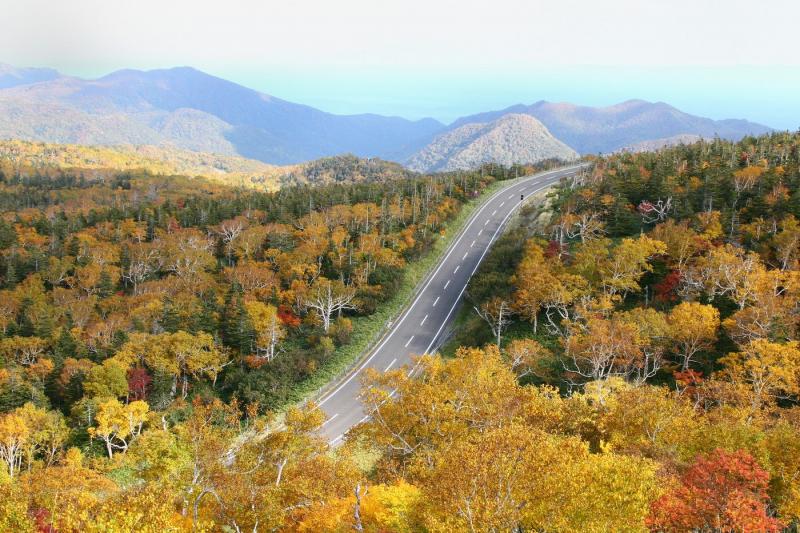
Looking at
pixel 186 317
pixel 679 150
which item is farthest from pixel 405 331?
pixel 679 150

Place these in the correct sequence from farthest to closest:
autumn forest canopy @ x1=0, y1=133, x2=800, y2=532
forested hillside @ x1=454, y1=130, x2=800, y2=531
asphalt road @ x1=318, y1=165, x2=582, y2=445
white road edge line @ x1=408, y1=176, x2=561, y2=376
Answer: white road edge line @ x1=408, y1=176, x2=561, y2=376, asphalt road @ x1=318, y1=165, x2=582, y2=445, forested hillside @ x1=454, y1=130, x2=800, y2=531, autumn forest canopy @ x1=0, y1=133, x2=800, y2=532

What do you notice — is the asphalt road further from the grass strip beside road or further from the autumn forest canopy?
the autumn forest canopy

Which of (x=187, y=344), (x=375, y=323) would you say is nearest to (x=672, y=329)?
(x=375, y=323)

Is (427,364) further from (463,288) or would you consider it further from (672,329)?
(463,288)

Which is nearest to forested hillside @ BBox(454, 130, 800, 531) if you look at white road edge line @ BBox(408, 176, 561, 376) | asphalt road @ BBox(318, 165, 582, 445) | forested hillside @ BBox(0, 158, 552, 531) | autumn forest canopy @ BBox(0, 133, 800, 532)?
autumn forest canopy @ BBox(0, 133, 800, 532)

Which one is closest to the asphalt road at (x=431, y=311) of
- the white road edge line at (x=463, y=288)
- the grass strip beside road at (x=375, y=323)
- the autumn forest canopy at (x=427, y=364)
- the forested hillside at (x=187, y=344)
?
the white road edge line at (x=463, y=288)

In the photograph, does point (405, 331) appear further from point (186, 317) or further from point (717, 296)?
point (717, 296)
